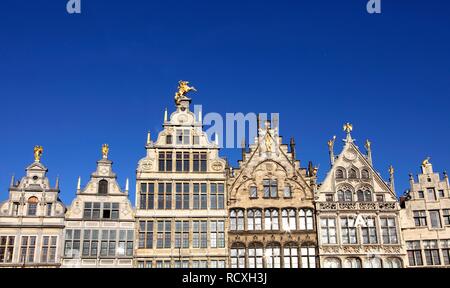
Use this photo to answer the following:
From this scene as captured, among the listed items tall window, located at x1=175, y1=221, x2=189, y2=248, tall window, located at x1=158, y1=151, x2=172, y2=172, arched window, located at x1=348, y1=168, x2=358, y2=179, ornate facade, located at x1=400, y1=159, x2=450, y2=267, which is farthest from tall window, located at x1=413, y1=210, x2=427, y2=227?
tall window, located at x1=158, y1=151, x2=172, y2=172

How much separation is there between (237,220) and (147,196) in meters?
6.43

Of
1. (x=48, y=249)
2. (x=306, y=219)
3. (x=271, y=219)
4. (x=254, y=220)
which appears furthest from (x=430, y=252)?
(x=48, y=249)

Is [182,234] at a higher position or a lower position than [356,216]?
lower

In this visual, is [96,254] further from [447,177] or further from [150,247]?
[447,177]

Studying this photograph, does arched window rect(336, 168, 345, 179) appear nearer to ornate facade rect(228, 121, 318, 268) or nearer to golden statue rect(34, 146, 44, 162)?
ornate facade rect(228, 121, 318, 268)

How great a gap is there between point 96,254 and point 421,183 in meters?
23.2

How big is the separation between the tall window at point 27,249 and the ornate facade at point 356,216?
19.0 meters

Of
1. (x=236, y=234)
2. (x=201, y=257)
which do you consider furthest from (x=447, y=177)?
(x=201, y=257)

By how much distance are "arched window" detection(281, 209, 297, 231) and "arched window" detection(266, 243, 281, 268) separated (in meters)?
1.40

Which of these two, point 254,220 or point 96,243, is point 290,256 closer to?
point 254,220

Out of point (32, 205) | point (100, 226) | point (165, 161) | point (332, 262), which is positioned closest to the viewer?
point (100, 226)

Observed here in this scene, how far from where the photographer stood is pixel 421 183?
39500mm

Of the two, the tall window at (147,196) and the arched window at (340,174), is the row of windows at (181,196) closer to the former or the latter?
the tall window at (147,196)

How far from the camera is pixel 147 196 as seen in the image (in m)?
38.1
